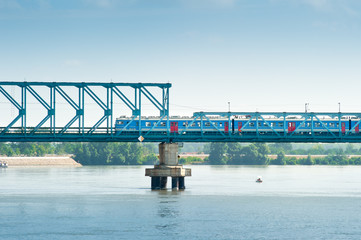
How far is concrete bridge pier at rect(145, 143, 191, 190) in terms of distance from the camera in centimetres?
10265

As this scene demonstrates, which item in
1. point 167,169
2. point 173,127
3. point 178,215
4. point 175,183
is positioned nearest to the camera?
point 178,215

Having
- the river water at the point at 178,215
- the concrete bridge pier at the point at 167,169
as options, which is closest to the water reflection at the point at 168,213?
the river water at the point at 178,215

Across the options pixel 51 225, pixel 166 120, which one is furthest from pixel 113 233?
pixel 166 120

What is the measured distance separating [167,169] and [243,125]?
17.8 meters

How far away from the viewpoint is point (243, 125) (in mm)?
114062

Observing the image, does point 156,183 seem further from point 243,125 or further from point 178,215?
point 178,215

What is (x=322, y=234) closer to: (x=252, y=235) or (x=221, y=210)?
(x=252, y=235)

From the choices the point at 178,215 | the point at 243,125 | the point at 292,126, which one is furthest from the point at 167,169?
the point at 178,215

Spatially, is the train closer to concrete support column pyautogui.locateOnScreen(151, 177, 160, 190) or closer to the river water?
concrete support column pyautogui.locateOnScreen(151, 177, 160, 190)

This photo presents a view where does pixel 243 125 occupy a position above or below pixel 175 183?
above

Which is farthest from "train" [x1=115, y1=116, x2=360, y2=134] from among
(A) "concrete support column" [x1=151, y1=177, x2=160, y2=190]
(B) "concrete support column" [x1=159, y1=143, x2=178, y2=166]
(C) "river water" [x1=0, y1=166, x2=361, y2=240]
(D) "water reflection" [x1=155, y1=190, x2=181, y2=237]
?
(D) "water reflection" [x1=155, y1=190, x2=181, y2=237]

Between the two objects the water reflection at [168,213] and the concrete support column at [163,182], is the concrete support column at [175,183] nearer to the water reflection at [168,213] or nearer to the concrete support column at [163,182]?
the concrete support column at [163,182]

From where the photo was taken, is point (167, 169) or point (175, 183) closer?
point (167, 169)

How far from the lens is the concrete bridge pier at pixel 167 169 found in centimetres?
10265
